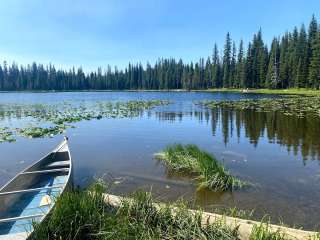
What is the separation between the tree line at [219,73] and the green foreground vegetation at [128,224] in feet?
201

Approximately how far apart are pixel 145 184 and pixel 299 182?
15.7ft

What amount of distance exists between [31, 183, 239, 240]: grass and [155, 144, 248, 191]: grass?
3494 millimetres

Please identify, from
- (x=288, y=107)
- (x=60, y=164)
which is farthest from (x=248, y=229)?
(x=288, y=107)

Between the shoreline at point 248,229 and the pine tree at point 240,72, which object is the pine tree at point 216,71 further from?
the shoreline at point 248,229

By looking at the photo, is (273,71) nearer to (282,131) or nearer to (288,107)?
(288,107)

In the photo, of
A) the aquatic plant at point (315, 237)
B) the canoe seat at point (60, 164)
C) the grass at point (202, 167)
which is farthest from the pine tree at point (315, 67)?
the aquatic plant at point (315, 237)

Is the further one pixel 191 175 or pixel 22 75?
pixel 22 75

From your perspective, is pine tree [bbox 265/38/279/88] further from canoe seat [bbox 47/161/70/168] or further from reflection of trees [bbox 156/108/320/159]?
canoe seat [bbox 47/161/70/168]

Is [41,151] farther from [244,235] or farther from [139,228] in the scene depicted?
[244,235]

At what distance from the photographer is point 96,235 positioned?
194 inches

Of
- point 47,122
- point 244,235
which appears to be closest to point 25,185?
point 244,235

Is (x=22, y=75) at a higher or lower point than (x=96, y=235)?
higher

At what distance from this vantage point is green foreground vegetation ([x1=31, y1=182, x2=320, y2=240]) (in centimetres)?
473

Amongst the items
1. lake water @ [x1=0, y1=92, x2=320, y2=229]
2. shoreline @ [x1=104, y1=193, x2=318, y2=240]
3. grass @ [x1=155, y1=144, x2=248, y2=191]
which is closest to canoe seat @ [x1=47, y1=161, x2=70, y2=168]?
lake water @ [x1=0, y1=92, x2=320, y2=229]
